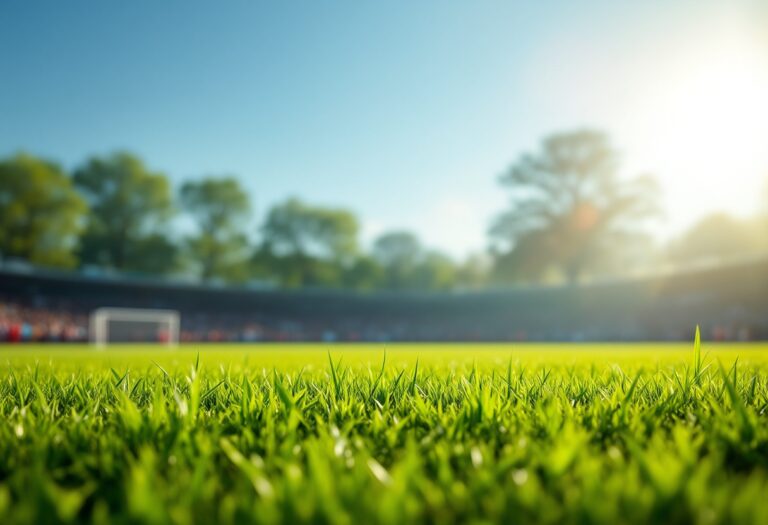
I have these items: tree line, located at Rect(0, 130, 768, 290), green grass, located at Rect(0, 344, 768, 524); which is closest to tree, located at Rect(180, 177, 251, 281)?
tree line, located at Rect(0, 130, 768, 290)

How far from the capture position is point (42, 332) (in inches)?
1335

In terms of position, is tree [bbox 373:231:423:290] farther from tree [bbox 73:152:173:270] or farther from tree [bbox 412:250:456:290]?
tree [bbox 73:152:173:270]

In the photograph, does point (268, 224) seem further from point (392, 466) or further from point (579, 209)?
point (392, 466)

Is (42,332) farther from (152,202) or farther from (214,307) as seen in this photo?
(152,202)

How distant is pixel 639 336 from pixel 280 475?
43958mm

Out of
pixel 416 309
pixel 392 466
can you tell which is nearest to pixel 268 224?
pixel 416 309

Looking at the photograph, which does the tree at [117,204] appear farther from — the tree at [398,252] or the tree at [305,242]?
the tree at [398,252]

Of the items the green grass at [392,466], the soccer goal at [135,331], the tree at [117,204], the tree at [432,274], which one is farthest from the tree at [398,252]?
the green grass at [392,466]

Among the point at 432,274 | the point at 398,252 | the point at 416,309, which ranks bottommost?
the point at 416,309

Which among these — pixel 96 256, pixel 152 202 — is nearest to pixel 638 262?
pixel 152 202

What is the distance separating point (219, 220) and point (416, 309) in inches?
1080

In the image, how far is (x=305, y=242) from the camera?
217 feet

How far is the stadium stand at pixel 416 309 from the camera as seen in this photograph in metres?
36.4

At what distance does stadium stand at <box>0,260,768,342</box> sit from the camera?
119 feet
